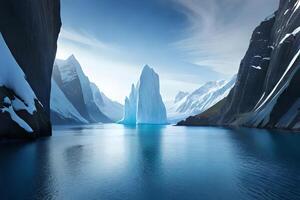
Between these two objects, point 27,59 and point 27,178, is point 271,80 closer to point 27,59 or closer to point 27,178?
point 27,59

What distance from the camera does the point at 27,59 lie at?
209 feet

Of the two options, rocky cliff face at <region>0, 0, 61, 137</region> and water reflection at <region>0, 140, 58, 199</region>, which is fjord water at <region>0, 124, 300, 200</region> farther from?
rocky cliff face at <region>0, 0, 61, 137</region>

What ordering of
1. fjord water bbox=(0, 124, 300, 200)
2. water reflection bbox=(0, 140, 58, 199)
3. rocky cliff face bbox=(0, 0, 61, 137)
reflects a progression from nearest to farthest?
water reflection bbox=(0, 140, 58, 199)
fjord water bbox=(0, 124, 300, 200)
rocky cliff face bbox=(0, 0, 61, 137)

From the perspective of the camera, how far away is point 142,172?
23516 mm

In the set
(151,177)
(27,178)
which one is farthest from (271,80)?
(27,178)

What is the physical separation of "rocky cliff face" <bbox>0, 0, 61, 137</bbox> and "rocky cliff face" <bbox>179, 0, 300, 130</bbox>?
6596 centimetres

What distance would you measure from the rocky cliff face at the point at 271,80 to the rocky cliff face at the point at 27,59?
66.0m

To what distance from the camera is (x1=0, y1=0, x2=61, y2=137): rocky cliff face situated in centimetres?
4459

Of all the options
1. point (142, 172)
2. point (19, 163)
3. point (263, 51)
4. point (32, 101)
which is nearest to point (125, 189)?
point (142, 172)

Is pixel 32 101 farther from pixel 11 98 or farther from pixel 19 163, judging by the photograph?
pixel 19 163

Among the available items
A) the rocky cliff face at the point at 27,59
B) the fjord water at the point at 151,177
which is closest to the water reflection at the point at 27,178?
the fjord water at the point at 151,177

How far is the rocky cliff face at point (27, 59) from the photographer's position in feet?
146

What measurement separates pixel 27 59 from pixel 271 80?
81.7 meters

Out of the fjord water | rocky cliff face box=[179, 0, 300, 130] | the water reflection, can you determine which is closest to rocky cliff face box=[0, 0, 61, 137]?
the water reflection
